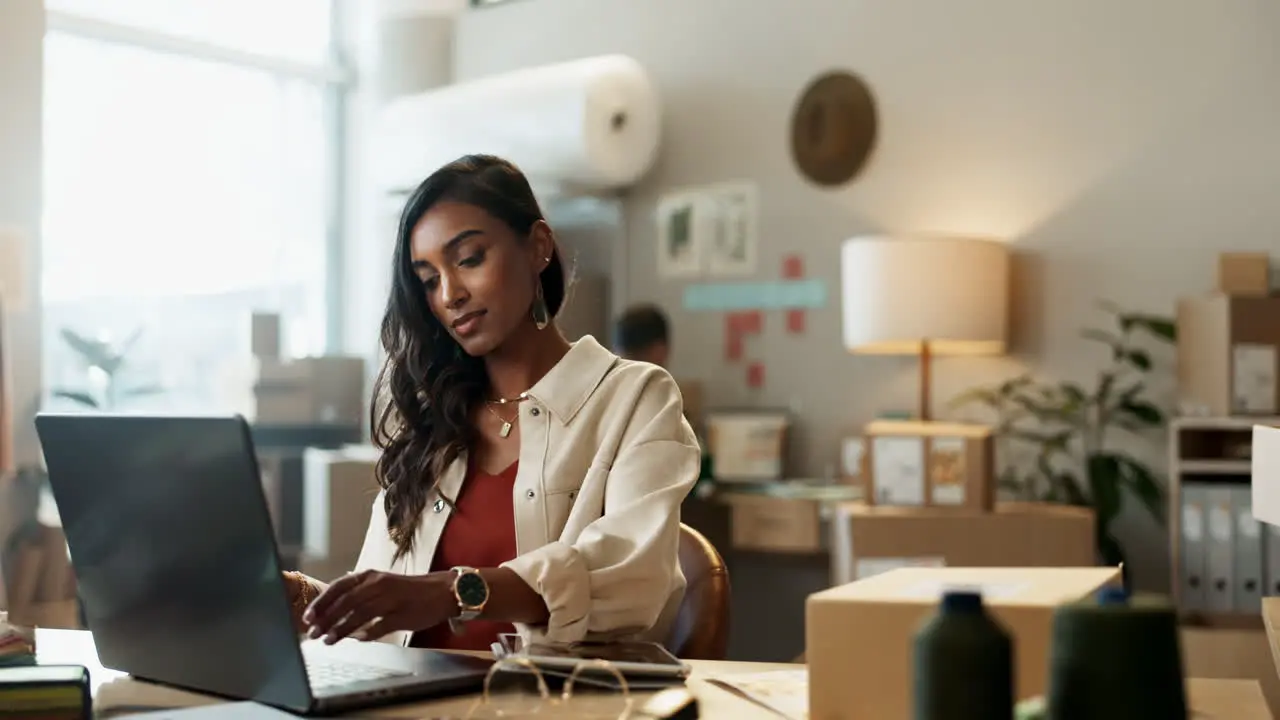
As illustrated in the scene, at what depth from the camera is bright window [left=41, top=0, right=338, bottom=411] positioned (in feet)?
18.1

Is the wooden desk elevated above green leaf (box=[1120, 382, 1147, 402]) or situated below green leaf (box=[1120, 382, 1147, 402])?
below

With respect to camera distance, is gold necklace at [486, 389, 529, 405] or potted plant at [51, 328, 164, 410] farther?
potted plant at [51, 328, 164, 410]

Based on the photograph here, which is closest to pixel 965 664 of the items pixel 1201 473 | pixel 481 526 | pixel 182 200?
pixel 481 526

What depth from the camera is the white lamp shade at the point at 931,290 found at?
166 inches

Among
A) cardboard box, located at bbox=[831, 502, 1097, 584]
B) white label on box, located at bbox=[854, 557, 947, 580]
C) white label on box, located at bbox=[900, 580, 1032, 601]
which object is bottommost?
white label on box, located at bbox=[854, 557, 947, 580]

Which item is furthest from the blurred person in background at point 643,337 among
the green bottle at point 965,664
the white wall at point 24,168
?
the green bottle at point 965,664

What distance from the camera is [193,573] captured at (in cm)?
135

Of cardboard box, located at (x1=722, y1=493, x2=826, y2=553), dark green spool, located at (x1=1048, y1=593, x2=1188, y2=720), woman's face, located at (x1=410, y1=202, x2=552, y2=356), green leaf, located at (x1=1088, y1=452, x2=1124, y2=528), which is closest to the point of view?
dark green spool, located at (x1=1048, y1=593, x2=1188, y2=720)

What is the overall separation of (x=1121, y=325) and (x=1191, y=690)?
3.05 m

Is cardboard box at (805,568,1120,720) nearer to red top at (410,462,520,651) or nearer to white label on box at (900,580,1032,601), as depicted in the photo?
white label on box at (900,580,1032,601)

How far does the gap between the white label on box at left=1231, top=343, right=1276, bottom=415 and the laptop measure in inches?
115

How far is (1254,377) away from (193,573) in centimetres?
323

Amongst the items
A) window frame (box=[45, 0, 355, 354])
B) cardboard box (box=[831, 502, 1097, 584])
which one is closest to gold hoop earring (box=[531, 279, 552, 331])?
cardboard box (box=[831, 502, 1097, 584])

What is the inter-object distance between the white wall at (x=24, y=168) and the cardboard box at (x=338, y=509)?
0.90 m
